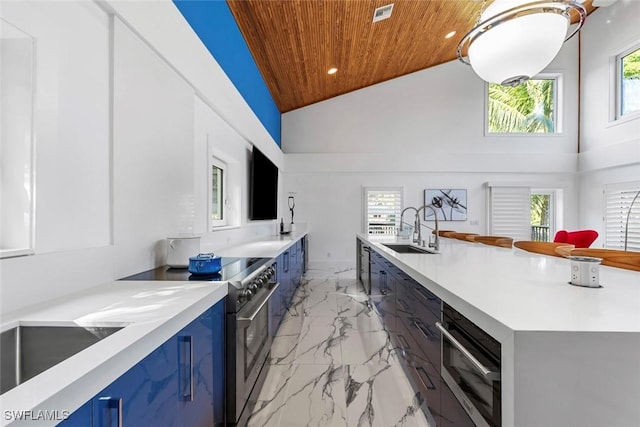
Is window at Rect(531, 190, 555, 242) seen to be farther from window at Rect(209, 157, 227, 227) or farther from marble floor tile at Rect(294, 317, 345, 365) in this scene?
window at Rect(209, 157, 227, 227)

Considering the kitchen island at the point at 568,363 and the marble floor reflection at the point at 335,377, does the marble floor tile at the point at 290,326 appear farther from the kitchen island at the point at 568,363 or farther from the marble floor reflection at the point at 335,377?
the kitchen island at the point at 568,363

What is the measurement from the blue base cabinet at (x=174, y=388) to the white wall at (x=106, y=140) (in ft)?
1.76

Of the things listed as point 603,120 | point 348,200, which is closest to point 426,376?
point 348,200

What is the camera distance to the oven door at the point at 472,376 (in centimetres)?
88

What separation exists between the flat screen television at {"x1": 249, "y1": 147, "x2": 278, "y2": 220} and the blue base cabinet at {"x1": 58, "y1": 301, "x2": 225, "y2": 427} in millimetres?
2934

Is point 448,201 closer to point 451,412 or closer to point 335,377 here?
point 335,377

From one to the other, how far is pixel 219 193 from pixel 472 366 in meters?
3.12

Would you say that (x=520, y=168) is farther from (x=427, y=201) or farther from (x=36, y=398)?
(x=36, y=398)

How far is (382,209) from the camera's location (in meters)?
7.05

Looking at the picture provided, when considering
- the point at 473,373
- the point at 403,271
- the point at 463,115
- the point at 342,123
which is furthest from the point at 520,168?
the point at 473,373

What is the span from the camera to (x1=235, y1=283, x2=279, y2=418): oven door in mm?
1464

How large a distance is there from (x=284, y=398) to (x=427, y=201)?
5995 millimetres

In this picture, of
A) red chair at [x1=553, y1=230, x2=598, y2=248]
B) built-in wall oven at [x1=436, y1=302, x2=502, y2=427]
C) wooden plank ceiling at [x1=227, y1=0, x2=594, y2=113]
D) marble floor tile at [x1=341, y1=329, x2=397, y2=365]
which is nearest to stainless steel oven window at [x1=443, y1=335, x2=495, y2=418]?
built-in wall oven at [x1=436, y1=302, x2=502, y2=427]

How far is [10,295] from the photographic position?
0.93 m
